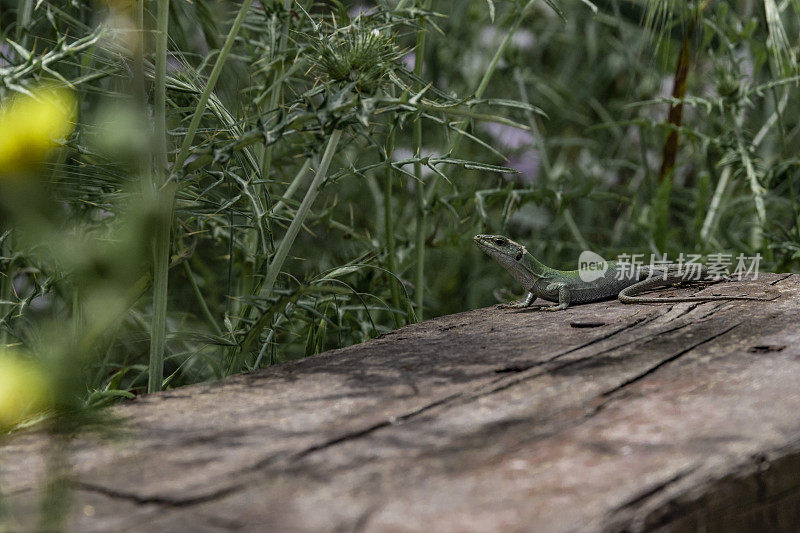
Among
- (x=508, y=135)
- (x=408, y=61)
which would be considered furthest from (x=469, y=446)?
(x=508, y=135)

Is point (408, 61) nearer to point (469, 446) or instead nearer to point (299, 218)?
point (299, 218)

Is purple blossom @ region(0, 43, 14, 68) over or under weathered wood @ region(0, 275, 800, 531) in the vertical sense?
over

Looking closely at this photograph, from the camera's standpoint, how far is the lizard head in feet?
9.86

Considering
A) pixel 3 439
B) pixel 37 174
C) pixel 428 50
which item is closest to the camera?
pixel 37 174

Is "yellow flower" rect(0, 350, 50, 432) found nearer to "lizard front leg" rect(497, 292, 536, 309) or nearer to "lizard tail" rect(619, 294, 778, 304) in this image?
"lizard front leg" rect(497, 292, 536, 309)

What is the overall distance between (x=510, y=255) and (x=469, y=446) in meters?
1.73

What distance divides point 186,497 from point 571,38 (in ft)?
17.0

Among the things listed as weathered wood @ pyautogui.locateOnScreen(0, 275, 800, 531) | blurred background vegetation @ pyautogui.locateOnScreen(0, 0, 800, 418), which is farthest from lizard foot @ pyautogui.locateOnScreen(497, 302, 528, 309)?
weathered wood @ pyautogui.locateOnScreen(0, 275, 800, 531)

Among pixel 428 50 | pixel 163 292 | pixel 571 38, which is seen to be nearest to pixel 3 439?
pixel 163 292

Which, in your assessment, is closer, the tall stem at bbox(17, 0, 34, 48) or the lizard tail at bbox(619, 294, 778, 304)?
the lizard tail at bbox(619, 294, 778, 304)

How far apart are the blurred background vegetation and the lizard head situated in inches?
5.7

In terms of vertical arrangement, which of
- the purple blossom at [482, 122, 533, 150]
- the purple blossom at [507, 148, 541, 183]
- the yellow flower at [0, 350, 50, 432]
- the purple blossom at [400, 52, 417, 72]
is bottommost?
the yellow flower at [0, 350, 50, 432]

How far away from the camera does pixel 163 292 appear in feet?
6.81

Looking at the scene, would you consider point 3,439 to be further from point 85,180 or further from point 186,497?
point 85,180
